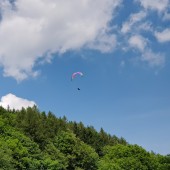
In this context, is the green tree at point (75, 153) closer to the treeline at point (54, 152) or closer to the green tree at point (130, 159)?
the treeline at point (54, 152)

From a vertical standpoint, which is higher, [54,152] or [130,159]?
[54,152]

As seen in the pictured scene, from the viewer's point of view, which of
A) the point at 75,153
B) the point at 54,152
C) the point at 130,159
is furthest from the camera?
the point at 75,153

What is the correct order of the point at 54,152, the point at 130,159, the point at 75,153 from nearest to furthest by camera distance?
the point at 130,159
the point at 54,152
the point at 75,153

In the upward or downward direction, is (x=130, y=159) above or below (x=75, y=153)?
below

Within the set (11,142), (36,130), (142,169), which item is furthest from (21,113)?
(142,169)

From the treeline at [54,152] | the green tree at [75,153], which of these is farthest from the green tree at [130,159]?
the green tree at [75,153]

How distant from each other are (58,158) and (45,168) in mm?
9905

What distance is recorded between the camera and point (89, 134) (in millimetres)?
185875

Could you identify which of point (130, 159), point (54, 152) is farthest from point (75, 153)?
point (130, 159)

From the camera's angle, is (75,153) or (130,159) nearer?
(130,159)

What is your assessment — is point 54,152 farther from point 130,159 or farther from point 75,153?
point 130,159

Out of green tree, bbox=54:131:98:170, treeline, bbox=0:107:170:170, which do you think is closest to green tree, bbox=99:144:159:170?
treeline, bbox=0:107:170:170

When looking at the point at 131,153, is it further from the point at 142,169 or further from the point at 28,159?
the point at 28,159

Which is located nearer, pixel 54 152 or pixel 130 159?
pixel 130 159
